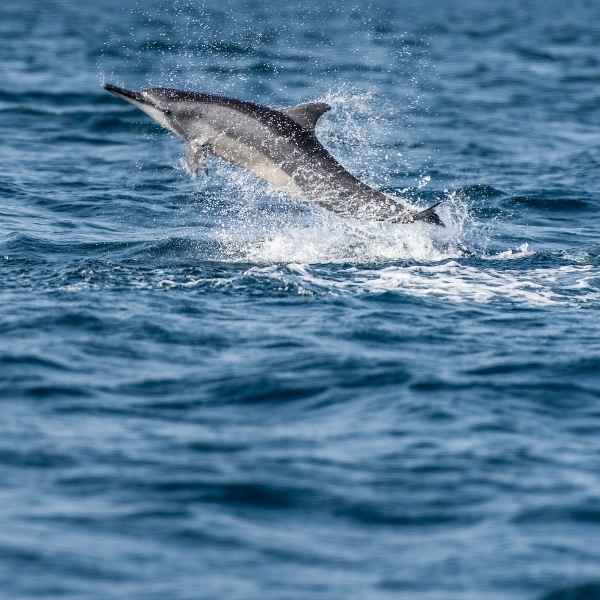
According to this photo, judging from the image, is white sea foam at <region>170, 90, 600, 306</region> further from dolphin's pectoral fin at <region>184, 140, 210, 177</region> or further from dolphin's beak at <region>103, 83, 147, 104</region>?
dolphin's beak at <region>103, 83, 147, 104</region>

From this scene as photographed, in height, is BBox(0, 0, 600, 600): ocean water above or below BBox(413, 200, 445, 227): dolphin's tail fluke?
below

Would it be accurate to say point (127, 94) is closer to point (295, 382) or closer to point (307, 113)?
point (307, 113)

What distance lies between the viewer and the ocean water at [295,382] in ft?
32.2

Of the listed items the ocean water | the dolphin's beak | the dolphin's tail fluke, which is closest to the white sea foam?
the ocean water

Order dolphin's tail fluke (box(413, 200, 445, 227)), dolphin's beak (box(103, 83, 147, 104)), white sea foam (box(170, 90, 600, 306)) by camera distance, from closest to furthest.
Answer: white sea foam (box(170, 90, 600, 306)), dolphin's tail fluke (box(413, 200, 445, 227)), dolphin's beak (box(103, 83, 147, 104))

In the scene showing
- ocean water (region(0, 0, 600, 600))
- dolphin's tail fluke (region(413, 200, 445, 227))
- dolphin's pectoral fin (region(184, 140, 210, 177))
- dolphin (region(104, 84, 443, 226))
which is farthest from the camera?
dolphin's pectoral fin (region(184, 140, 210, 177))

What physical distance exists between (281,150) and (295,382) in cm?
578

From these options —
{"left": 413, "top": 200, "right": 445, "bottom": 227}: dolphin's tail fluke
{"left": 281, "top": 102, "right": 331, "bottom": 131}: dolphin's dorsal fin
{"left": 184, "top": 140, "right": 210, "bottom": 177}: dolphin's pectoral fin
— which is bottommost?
{"left": 413, "top": 200, "right": 445, "bottom": 227}: dolphin's tail fluke

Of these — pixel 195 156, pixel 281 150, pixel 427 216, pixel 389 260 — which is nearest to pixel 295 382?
pixel 427 216

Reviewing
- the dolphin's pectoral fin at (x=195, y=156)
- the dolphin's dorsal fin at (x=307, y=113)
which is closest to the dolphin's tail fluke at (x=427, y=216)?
the dolphin's dorsal fin at (x=307, y=113)

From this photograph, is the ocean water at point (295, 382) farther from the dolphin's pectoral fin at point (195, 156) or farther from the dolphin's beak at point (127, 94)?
the dolphin's beak at point (127, 94)

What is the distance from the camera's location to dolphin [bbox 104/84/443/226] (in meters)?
18.0

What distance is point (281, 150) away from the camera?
18.2 metres

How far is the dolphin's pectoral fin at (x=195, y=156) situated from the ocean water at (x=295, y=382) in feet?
3.80
